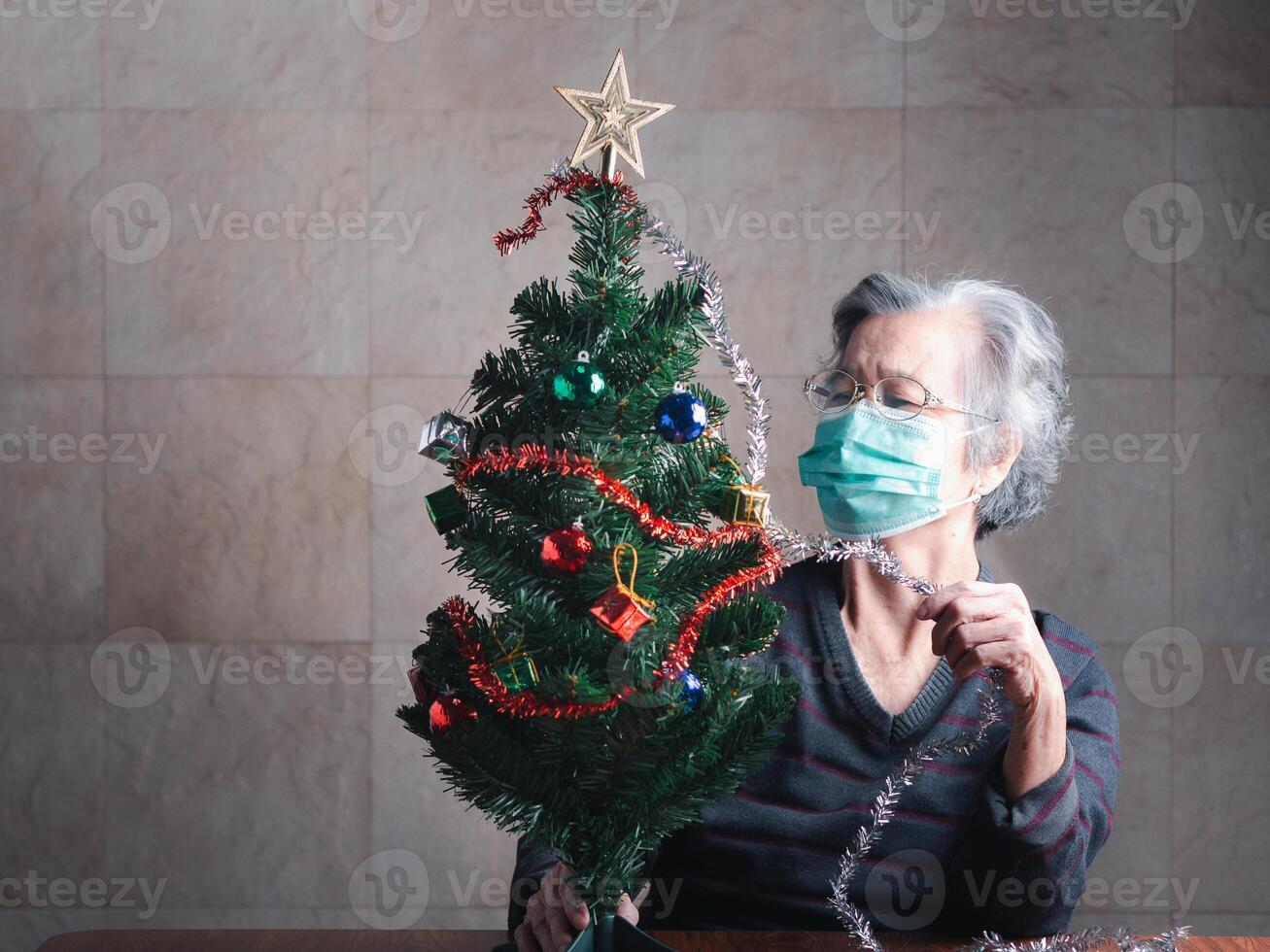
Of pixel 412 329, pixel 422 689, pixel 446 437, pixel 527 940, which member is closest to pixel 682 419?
pixel 446 437

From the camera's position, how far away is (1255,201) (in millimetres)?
1965

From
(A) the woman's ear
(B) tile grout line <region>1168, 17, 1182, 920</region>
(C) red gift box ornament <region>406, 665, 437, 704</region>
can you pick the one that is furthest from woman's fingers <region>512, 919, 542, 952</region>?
(B) tile grout line <region>1168, 17, 1182, 920</region>

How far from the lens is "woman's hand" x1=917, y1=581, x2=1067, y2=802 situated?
38.9 inches

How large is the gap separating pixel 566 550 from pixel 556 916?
378 mm

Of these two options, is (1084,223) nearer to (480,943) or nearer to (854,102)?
(854,102)

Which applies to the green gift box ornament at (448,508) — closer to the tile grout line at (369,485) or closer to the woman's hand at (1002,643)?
the woman's hand at (1002,643)

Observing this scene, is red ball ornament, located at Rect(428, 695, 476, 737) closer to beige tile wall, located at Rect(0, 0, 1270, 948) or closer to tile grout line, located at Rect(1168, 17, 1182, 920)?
beige tile wall, located at Rect(0, 0, 1270, 948)

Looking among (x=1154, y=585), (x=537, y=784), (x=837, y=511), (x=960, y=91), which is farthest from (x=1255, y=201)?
(x=537, y=784)

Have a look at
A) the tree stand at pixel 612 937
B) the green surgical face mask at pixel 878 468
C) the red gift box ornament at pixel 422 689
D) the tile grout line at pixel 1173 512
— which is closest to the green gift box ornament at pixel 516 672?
the red gift box ornament at pixel 422 689

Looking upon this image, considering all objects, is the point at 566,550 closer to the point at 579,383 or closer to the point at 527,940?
the point at 579,383

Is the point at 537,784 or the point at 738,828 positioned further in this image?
the point at 738,828

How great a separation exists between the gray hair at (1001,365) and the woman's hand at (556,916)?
77 centimetres

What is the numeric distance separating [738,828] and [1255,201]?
5.32 feet

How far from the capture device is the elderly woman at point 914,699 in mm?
1107
